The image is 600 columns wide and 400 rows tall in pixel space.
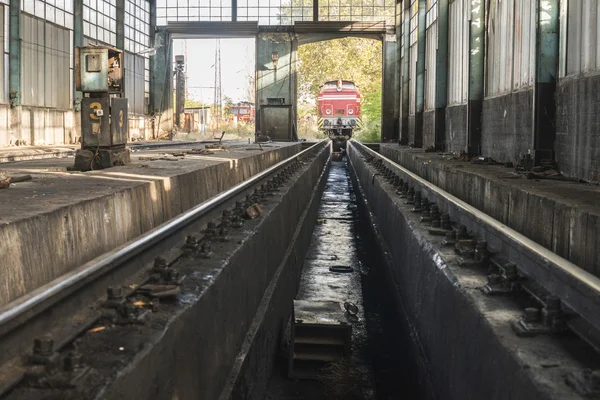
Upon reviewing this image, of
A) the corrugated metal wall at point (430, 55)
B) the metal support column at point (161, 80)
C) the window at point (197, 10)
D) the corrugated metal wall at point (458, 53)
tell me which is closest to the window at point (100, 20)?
the metal support column at point (161, 80)

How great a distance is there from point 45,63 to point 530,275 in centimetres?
2371

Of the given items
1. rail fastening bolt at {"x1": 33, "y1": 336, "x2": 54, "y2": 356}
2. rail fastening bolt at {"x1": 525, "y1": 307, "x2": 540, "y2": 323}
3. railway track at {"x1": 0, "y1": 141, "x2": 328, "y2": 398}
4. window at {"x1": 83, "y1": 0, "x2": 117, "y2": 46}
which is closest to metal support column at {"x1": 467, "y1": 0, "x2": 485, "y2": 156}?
railway track at {"x1": 0, "y1": 141, "x2": 328, "y2": 398}

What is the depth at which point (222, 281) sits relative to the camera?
4.13 meters

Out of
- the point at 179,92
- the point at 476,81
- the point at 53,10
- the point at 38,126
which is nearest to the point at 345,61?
the point at 179,92

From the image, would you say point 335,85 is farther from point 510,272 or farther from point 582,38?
point 510,272

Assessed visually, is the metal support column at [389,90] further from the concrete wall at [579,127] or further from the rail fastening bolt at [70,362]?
the rail fastening bolt at [70,362]

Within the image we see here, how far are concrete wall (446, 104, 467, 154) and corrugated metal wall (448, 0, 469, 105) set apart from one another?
204 millimetres

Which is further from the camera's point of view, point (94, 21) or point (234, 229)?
point (94, 21)

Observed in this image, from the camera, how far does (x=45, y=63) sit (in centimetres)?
2483

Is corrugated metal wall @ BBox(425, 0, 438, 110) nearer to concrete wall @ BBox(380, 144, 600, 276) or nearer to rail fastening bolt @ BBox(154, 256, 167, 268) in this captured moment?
concrete wall @ BBox(380, 144, 600, 276)

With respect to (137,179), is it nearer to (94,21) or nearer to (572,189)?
(572,189)

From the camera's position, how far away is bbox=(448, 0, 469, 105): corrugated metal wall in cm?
1600

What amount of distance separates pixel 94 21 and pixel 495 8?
67.4ft

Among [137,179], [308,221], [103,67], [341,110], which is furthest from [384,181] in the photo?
[341,110]
